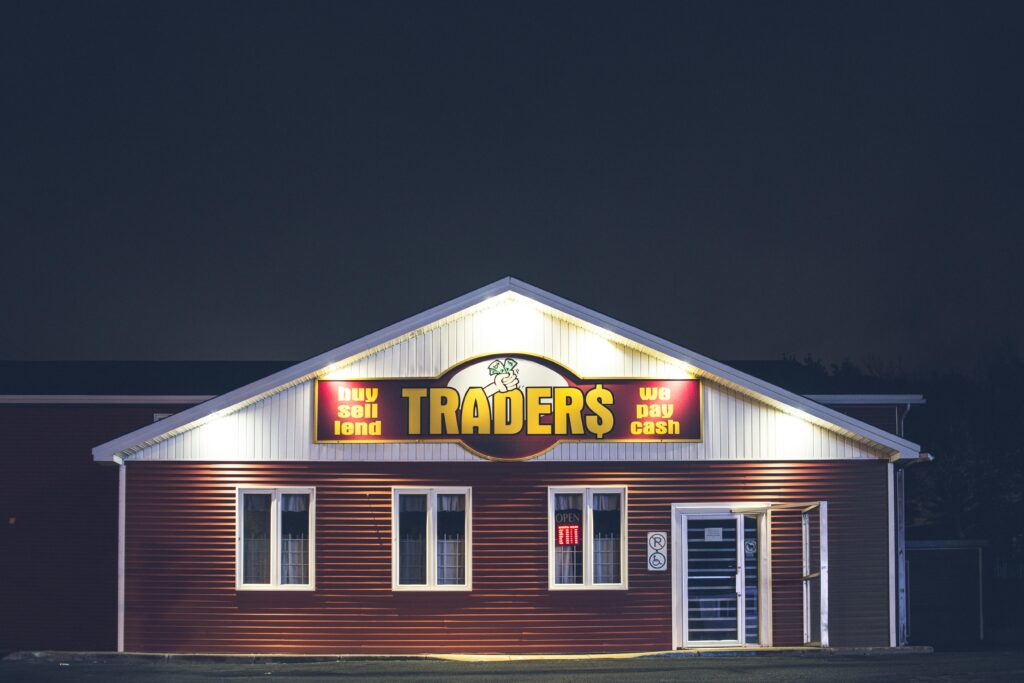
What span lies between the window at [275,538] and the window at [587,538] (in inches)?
154

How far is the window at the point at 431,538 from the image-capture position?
1991 cm

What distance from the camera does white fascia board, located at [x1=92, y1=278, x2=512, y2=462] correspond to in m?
19.5

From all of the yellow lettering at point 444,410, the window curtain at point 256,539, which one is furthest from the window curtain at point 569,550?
the window curtain at point 256,539

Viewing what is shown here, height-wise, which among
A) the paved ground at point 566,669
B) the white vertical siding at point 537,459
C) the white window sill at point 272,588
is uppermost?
the white vertical siding at point 537,459

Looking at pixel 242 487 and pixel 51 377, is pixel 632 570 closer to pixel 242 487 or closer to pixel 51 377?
pixel 242 487

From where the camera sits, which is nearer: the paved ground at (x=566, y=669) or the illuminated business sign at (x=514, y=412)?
the paved ground at (x=566, y=669)

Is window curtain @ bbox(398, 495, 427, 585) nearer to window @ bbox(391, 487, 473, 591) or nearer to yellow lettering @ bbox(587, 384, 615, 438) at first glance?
window @ bbox(391, 487, 473, 591)

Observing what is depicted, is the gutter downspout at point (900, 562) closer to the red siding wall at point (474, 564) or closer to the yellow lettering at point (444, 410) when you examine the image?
the red siding wall at point (474, 564)

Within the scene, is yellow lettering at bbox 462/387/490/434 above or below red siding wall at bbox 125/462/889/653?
above

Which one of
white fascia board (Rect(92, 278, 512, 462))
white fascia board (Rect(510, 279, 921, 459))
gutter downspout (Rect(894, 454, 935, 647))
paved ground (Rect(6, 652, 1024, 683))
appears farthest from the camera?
gutter downspout (Rect(894, 454, 935, 647))

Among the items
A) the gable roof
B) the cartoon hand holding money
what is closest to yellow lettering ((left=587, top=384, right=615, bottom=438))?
the gable roof

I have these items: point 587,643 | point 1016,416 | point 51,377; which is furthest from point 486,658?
point 1016,416

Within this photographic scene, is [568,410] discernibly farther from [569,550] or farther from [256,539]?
[256,539]

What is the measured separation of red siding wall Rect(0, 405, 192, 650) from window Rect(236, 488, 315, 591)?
144 inches
